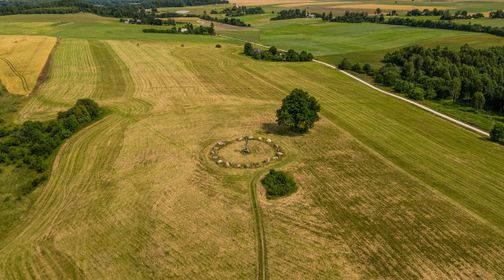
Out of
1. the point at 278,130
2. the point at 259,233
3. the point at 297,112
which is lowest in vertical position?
the point at 259,233

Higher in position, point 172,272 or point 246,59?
point 246,59

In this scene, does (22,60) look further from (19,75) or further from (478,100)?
(478,100)

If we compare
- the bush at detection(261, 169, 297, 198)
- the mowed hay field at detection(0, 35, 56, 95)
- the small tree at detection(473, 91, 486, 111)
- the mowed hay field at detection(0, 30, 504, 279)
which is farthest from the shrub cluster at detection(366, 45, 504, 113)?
the mowed hay field at detection(0, 35, 56, 95)

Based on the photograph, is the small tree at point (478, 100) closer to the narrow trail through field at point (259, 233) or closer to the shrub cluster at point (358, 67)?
the shrub cluster at point (358, 67)

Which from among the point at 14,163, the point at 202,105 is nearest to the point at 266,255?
the point at 14,163

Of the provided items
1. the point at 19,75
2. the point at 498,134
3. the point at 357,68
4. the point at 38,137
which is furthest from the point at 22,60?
the point at 498,134

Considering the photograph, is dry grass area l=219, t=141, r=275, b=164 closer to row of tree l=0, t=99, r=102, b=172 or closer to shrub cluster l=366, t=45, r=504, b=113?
row of tree l=0, t=99, r=102, b=172

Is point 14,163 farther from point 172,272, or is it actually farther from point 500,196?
point 500,196
